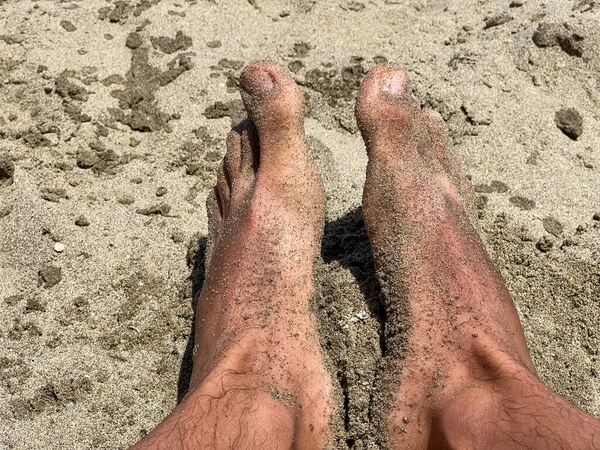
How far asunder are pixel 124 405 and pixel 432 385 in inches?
33.0

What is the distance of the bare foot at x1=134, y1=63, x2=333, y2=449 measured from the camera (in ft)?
5.30

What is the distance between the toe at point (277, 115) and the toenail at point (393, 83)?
247 millimetres

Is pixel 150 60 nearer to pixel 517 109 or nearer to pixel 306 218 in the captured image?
pixel 306 218

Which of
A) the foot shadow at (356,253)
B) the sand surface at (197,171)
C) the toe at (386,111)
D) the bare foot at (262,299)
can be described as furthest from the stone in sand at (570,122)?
the bare foot at (262,299)

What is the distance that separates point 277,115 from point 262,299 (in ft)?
1.78

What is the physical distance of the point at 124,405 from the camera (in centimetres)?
196

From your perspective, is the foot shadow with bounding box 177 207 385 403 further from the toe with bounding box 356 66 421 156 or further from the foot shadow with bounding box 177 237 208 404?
the toe with bounding box 356 66 421 156

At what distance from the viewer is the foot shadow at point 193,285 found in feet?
6.60

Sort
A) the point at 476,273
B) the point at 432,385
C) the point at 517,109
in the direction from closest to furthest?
the point at 432,385
the point at 476,273
the point at 517,109

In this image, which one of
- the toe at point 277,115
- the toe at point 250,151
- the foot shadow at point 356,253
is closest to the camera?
the foot shadow at point 356,253

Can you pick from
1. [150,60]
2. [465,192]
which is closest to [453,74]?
[465,192]

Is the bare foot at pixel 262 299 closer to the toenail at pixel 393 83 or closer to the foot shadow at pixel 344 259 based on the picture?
the foot shadow at pixel 344 259

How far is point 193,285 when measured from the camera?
2.22 meters

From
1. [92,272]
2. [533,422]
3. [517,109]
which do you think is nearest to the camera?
[533,422]
